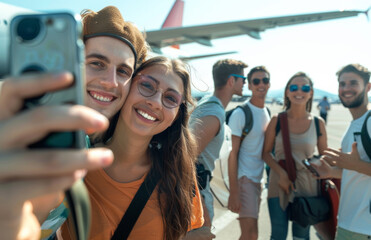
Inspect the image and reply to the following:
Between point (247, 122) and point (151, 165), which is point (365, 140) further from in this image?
point (151, 165)

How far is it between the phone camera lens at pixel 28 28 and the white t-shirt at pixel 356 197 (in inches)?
104

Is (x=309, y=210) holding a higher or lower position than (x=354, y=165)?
lower

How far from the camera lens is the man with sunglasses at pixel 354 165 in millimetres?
2305

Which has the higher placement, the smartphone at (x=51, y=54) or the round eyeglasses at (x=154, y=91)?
the smartphone at (x=51, y=54)

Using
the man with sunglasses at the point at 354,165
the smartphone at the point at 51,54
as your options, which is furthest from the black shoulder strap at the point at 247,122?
the smartphone at the point at 51,54

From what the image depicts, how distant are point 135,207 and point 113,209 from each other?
0.10 metres

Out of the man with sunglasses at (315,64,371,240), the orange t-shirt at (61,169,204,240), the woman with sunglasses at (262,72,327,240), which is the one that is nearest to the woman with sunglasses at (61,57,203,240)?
the orange t-shirt at (61,169,204,240)

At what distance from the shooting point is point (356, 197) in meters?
2.40

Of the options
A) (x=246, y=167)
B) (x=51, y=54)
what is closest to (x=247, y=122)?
(x=246, y=167)

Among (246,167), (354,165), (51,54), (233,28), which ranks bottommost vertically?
(246,167)

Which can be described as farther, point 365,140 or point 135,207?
point 365,140

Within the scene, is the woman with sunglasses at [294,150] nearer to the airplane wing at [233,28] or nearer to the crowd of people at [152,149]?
the crowd of people at [152,149]

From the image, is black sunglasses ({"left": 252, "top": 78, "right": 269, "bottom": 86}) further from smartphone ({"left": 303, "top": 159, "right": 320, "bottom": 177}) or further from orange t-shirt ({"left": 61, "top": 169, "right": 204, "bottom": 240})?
orange t-shirt ({"left": 61, "top": 169, "right": 204, "bottom": 240})

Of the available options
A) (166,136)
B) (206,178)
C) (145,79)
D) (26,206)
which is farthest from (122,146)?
(206,178)
